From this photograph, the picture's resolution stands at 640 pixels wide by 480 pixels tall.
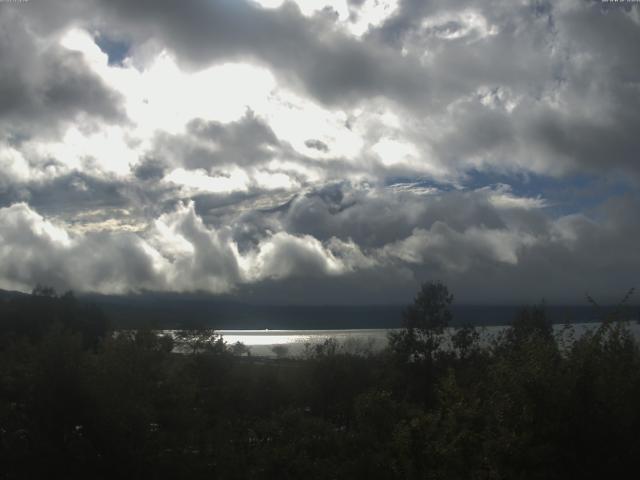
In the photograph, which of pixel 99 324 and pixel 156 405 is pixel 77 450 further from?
pixel 99 324

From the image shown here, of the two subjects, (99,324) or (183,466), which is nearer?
(183,466)

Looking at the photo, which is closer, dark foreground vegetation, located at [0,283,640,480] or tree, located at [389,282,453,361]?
dark foreground vegetation, located at [0,283,640,480]

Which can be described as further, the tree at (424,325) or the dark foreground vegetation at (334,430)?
the tree at (424,325)

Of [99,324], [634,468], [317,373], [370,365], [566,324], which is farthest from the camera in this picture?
[99,324]

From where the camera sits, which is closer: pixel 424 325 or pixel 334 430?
pixel 334 430

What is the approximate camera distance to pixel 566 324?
23062mm

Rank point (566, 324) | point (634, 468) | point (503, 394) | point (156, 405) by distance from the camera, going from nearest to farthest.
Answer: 1. point (634, 468)
2. point (503, 394)
3. point (566, 324)
4. point (156, 405)

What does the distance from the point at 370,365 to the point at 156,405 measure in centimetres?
4171

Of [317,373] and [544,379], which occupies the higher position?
[544,379]

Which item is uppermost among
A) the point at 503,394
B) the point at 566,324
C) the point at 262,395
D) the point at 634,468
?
the point at 566,324

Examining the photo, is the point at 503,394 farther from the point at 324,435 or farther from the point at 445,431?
the point at 324,435

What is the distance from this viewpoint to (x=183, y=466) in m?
25.3

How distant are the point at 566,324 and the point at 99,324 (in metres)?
78.6

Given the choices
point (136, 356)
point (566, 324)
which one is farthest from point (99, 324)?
point (566, 324)
